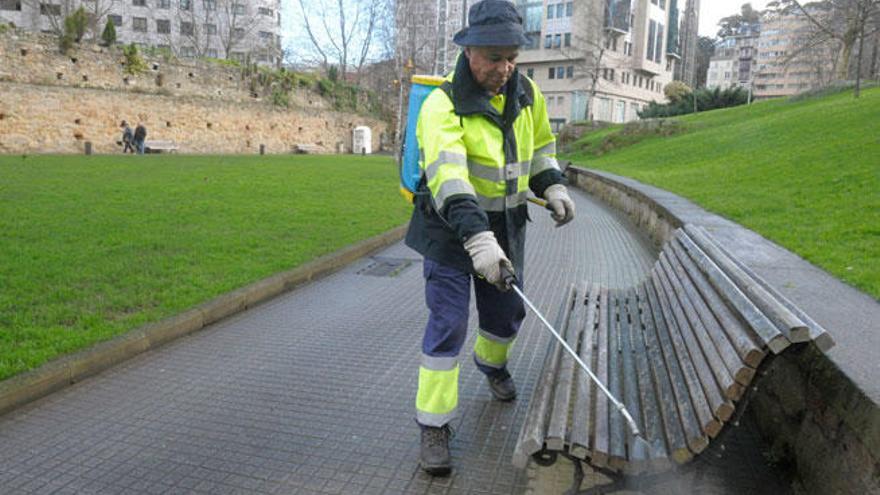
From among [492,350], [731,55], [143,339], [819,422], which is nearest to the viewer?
[819,422]

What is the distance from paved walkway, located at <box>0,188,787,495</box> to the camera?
9.44ft

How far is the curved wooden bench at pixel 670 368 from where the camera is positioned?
214 cm

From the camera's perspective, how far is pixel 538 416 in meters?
2.56

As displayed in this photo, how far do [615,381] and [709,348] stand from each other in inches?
23.8

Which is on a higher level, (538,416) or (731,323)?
(731,323)

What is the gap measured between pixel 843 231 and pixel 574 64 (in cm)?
5880

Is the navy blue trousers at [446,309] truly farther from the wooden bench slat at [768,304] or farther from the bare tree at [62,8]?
the bare tree at [62,8]

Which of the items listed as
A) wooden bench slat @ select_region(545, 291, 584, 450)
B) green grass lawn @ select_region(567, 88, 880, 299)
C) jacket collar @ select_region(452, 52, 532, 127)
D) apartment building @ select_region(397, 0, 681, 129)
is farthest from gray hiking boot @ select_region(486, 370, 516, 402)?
apartment building @ select_region(397, 0, 681, 129)

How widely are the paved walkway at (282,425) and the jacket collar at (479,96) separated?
1.60 meters

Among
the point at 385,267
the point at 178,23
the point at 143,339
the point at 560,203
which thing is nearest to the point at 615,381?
the point at 560,203

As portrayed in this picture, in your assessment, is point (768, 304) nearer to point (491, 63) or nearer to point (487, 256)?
point (487, 256)

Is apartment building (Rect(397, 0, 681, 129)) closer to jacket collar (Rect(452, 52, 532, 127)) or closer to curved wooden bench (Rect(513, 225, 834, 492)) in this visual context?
jacket collar (Rect(452, 52, 532, 127))

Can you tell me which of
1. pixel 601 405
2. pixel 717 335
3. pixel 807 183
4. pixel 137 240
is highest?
pixel 807 183

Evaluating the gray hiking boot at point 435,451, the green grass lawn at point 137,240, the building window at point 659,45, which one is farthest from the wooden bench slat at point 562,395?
the building window at point 659,45
